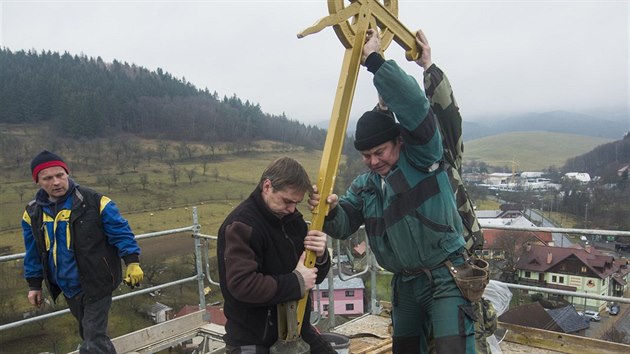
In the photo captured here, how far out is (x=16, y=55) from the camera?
263 feet

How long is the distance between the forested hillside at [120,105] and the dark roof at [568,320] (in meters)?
56.3

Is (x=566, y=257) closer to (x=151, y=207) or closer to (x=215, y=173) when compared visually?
(x=151, y=207)

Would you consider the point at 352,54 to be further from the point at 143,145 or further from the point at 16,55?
the point at 16,55

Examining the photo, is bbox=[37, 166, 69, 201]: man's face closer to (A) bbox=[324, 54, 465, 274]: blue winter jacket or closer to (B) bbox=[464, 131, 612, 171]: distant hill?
(A) bbox=[324, 54, 465, 274]: blue winter jacket

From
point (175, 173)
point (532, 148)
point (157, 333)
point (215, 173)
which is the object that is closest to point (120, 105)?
point (175, 173)

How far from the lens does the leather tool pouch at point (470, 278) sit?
2.06 metres

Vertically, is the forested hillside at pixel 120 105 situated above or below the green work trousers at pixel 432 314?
above

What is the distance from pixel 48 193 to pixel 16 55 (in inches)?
3838

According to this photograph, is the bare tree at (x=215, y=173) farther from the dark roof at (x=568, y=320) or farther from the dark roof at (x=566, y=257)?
the dark roof at (x=568, y=320)

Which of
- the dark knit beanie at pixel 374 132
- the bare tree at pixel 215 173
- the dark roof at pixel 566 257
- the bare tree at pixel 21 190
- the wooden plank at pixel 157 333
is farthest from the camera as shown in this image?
the bare tree at pixel 215 173

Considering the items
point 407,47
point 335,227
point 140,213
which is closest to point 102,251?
point 335,227

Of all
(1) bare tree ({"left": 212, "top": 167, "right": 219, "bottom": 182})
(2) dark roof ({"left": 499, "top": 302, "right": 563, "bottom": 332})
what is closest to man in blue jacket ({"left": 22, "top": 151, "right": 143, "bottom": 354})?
(2) dark roof ({"left": 499, "top": 302, "right": 563, "bottom": 332})

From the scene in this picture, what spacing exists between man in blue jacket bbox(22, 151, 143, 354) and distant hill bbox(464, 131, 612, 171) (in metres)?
109

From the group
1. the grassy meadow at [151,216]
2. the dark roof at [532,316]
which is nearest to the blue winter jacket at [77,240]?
the grassy meadow at [151,216]
